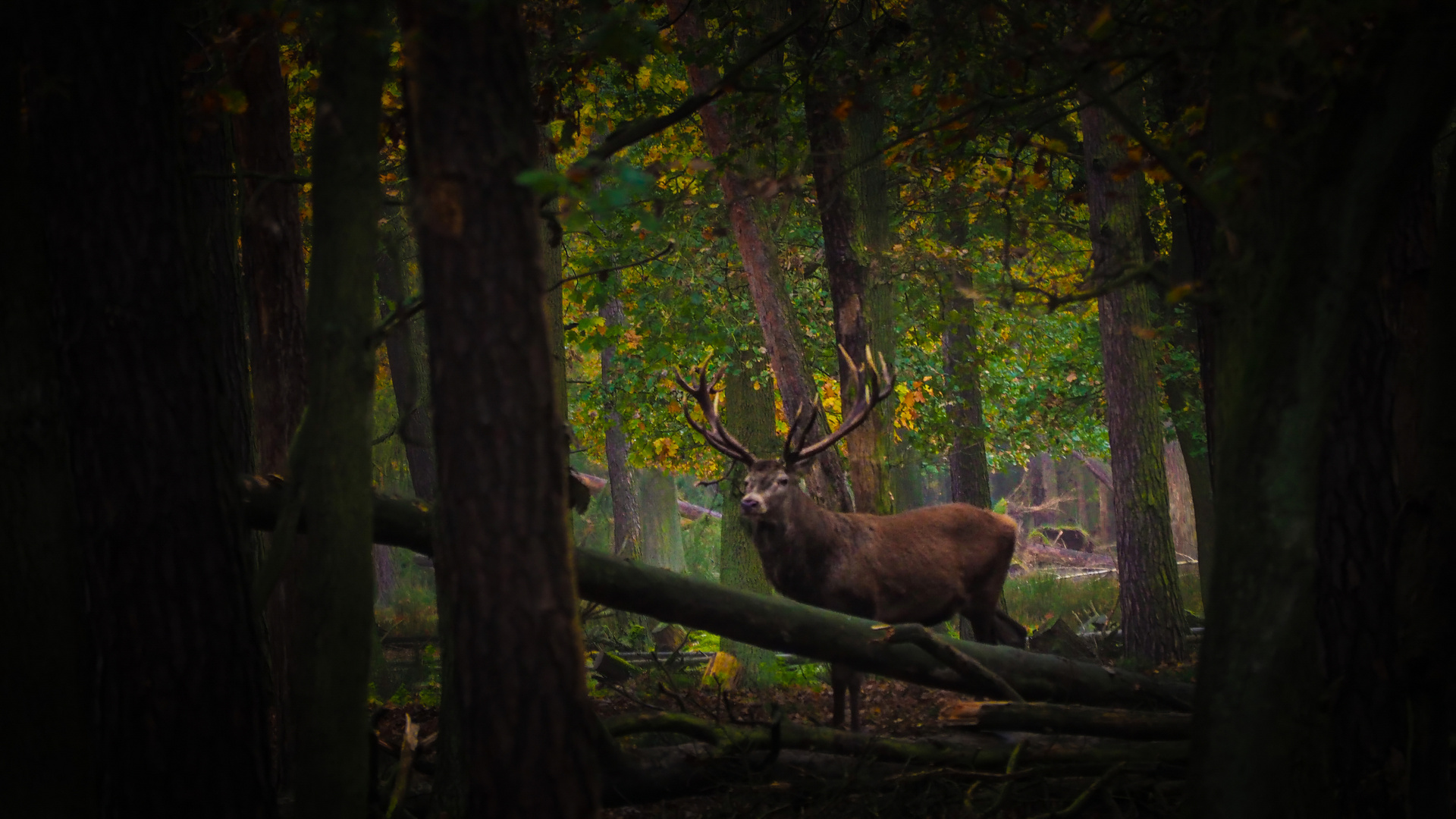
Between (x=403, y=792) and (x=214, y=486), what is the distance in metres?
1.73

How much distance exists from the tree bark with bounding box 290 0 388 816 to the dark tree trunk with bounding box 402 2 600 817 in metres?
0.78

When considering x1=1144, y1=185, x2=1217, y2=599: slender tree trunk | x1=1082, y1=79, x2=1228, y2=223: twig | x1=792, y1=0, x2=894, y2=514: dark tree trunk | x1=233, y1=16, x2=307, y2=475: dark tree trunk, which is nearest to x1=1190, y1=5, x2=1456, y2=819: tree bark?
x1=1082, y1=79, x2=1228, y2=223: twig

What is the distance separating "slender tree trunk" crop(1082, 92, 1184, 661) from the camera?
10578 millimetres

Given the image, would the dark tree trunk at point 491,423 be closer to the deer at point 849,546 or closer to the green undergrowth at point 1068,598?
the deer at point 849,546

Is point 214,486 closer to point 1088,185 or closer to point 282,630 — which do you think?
point 282,630

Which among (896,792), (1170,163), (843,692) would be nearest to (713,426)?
(843,692)

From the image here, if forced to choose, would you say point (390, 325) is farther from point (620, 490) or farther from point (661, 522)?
point (661, 522)

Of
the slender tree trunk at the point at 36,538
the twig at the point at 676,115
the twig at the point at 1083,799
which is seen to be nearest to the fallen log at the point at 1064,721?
the twig at the point at 1083,799

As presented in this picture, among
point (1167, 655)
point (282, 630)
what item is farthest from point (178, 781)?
point (1167, 655)

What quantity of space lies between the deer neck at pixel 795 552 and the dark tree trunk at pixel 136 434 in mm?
4695

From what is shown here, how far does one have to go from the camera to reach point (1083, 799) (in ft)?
15.6

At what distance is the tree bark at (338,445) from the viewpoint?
148 inches

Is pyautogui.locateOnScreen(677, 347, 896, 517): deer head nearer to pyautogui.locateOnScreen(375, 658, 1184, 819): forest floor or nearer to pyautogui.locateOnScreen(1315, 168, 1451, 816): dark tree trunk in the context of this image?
pyautogui.locateOnScreen(375, 658, 1184, 819): forest floor

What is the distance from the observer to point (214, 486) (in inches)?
158
